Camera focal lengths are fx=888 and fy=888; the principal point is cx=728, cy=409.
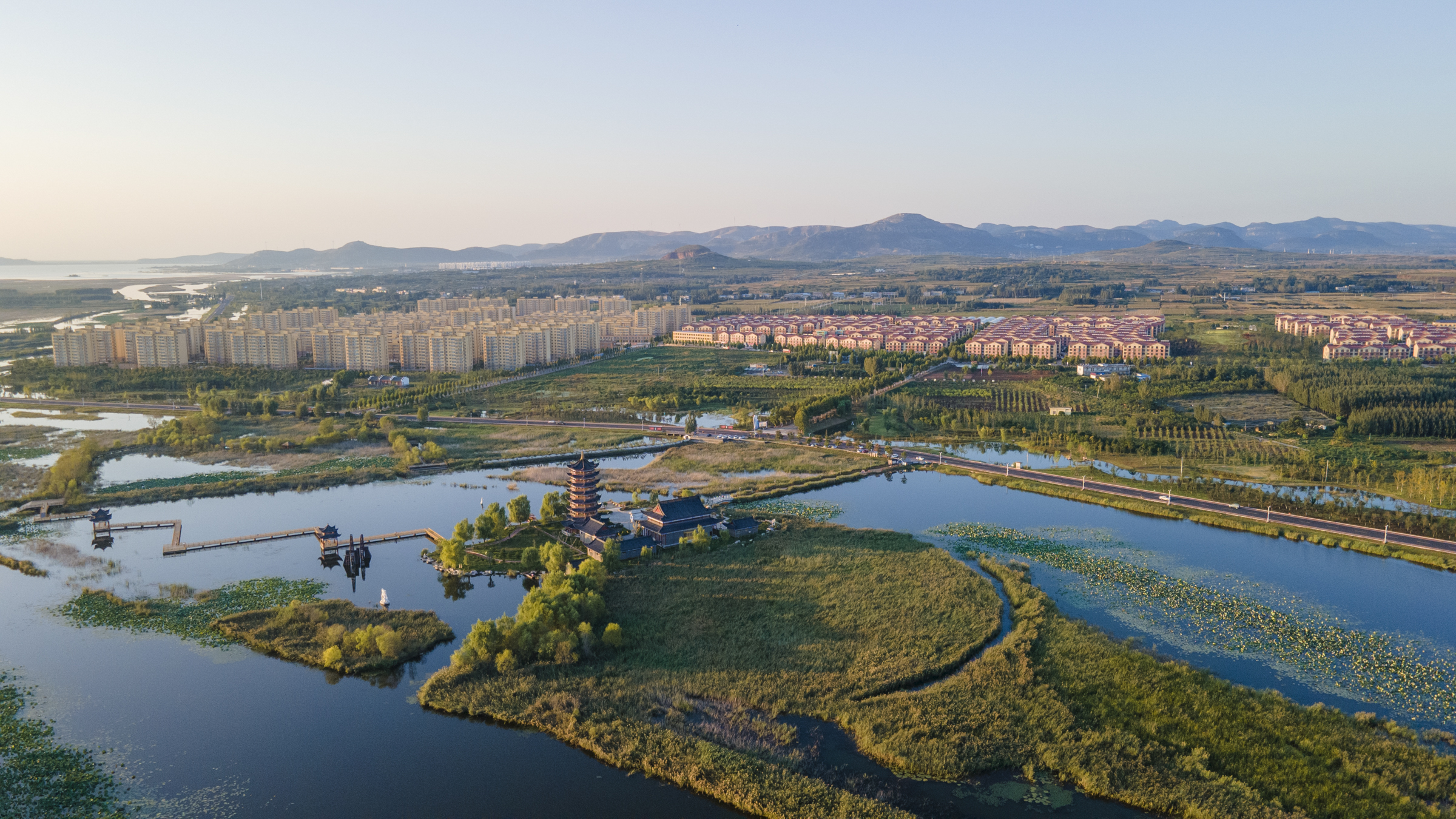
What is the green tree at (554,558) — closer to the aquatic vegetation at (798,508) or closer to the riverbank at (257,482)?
the aquatic vegetation at (798,508)

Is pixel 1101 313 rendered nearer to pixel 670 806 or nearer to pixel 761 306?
pixel 761 306

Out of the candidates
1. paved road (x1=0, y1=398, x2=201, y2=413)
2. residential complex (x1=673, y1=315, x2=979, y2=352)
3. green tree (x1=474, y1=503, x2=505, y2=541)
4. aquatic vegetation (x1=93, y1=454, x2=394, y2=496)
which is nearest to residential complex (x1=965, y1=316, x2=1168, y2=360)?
residential complex (x1=673, y1=315, x2=979, y2=352)

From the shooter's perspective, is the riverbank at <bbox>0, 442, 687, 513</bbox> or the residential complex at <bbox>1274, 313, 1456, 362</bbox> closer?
the riverbank at <bbox>0, 442, 687, 513</bbox>

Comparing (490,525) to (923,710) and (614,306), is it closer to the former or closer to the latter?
(923,710)

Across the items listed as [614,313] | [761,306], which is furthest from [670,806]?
[761,306]

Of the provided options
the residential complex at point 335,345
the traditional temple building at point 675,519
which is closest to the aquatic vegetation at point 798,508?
the traditional temple building at point 675,519

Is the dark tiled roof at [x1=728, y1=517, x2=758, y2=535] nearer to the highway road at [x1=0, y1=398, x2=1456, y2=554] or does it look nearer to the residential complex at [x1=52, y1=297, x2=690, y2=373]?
the highway road at [x1=0, y1=398, x2=1456, y2=554]
